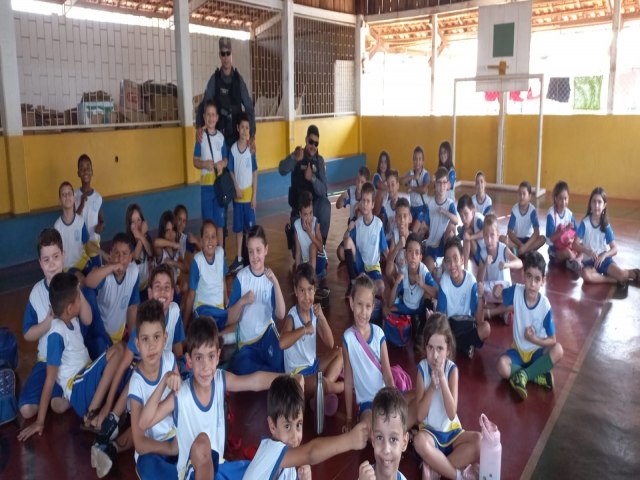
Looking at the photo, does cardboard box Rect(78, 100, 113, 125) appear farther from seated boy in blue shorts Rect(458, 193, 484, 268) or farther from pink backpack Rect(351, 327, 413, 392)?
pink backpack Rect(351, 327, 413, 392)

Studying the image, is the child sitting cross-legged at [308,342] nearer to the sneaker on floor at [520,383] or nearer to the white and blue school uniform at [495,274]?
the sneaker on floor at [520,383]

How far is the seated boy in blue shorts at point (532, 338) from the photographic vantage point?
348 centimetres

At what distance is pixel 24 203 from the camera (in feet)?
21.6

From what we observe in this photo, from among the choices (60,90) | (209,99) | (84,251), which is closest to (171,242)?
(84,251)

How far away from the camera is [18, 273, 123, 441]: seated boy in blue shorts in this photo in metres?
3.05

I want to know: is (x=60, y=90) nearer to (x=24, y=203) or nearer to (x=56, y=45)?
(x=56, y=45)

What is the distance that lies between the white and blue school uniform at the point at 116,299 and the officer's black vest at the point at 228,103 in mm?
2434

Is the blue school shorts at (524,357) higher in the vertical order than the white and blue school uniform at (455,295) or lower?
lower

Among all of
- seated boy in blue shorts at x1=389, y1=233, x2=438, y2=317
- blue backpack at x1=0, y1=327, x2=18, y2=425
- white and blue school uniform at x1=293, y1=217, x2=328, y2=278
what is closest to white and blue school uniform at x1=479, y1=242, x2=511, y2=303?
seated boy in blue shorts at x1=389, y1=233, x2=438, y2=317

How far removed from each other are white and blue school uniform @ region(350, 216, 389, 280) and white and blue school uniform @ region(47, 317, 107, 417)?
252 centimetres

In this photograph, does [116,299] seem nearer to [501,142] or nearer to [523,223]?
[523,223]

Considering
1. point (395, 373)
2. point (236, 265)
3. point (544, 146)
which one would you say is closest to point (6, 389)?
point (395, 373)

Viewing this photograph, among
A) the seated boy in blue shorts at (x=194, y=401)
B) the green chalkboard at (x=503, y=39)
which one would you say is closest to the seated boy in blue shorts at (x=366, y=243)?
the seated boy in blue shorts at (x=194, y=401)

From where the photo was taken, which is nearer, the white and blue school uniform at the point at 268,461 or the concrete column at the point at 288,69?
the white and blue school uniform at the point at 268,461
